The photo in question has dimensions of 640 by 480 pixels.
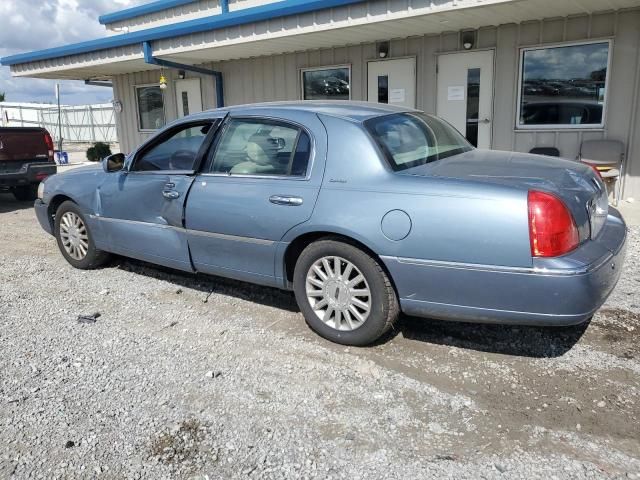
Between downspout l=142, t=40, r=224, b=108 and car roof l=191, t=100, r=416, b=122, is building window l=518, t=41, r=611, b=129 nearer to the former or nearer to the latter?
car roof l=191, t=100, r=416, b=122

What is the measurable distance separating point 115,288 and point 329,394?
2766 millimetres

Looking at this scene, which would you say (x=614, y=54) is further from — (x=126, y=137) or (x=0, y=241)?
(x=126, y=137)

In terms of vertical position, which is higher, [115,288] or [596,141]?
[596,141]

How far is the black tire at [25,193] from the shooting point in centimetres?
1045

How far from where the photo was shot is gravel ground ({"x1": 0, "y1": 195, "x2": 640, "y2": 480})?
2.48m

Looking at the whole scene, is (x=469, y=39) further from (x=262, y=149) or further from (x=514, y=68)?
(x=262, y=149)

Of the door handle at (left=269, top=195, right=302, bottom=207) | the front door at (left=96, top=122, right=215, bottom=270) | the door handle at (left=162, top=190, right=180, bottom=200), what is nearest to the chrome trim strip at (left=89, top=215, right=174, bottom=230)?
the front door at (left=96, top=122, right=215, bottom=270)

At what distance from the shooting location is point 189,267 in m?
4.42

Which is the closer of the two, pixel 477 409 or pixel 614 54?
pixel 477 409

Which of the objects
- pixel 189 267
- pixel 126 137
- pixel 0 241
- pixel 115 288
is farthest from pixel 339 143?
pixel 126 137

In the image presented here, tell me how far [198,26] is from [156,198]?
598 centimetres

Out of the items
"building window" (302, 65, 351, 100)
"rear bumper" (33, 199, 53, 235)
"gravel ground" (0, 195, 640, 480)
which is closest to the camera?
"gravel ground" (0, 195, 640, 480)

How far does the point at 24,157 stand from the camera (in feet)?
31.4

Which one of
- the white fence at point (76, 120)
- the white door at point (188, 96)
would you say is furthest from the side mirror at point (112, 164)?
the white fence at point (76, 120)
